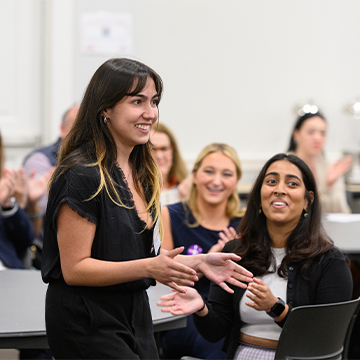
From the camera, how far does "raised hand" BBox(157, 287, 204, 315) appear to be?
171 cm

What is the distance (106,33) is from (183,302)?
11.4ft

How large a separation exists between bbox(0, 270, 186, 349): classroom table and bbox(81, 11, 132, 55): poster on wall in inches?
104

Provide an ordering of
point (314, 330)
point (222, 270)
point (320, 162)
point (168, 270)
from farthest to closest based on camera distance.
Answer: point (320, 162)
point (314, 330)
point (222, 270)
point (168, 270)

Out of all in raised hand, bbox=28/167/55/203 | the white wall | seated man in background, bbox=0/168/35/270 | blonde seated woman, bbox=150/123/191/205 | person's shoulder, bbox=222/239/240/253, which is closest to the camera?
person's shoulder, bbox=222/239/240/253

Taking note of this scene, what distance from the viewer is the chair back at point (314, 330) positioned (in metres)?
1.69

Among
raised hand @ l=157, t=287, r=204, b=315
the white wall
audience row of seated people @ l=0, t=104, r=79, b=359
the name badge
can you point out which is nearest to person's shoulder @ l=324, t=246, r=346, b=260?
raised hand @ l=157, t=287, r=204, b=315

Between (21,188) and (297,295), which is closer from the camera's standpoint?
(297,295)

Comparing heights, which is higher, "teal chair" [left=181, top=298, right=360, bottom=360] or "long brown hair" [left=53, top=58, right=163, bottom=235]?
"long brown hair" [left=53, top=58, right=163, bottom=235]

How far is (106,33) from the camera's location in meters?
4.78

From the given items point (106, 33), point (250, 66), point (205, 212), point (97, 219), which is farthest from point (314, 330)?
point (250, 66)

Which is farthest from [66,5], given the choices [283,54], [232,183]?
[232,183]

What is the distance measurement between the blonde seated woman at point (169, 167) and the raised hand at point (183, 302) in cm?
171

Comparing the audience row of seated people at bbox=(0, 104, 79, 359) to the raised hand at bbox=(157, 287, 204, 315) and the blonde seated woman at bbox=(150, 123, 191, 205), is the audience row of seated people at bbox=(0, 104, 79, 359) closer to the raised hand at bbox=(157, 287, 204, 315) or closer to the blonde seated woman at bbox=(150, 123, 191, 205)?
the blonde seated woman at bbox=(150, 123, 191, 205)

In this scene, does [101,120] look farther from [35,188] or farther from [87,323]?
[35,188]
